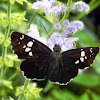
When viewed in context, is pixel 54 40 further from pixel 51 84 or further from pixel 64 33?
pixel 51 84

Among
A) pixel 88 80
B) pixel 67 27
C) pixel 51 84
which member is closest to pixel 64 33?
pixel 67 27

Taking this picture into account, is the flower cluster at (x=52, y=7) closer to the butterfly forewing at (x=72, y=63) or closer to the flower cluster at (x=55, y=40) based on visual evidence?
the flower cluster at (x=55, y=40)

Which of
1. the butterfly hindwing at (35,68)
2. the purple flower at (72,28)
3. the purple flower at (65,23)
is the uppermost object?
the purple flower at (65,23)

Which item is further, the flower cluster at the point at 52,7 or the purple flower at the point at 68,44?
the purple flower at the point at 68,44

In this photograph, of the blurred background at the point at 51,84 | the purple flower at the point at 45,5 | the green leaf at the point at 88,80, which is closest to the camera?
the purple flower at the point at 45,5

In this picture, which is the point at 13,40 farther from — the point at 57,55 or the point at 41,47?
the point at 57,55

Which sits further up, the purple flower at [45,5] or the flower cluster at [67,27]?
the purple flower at [45,5]

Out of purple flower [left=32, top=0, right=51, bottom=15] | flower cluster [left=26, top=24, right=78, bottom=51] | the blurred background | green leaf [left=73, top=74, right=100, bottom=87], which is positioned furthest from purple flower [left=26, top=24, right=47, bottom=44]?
green leaf [left=73, top=74, right=100, bottom=87]

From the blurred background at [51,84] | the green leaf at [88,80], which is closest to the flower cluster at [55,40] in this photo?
the blurred background at [51,84]
